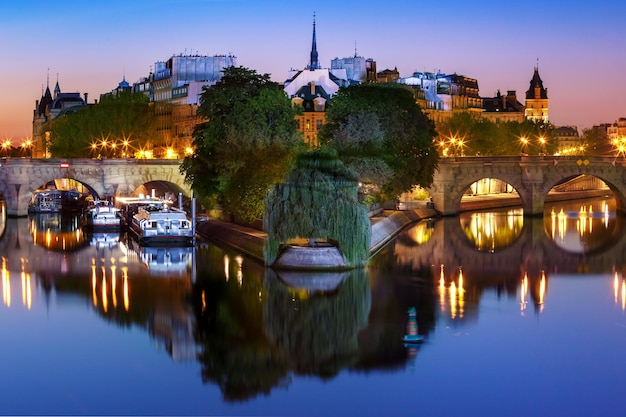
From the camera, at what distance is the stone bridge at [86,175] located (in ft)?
253

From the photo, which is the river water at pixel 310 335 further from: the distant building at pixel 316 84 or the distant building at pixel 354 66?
the distant building at pixel 354 66

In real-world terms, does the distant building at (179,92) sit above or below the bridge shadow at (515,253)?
above

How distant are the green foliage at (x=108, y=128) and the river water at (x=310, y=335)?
50169 millimetres

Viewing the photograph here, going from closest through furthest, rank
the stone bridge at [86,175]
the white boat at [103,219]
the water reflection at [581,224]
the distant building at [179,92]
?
the water reflection at [581,224], the white boat at [103,219], the stone bridge at [86,175], the distant building at [179,92]

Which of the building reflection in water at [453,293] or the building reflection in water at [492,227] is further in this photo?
the building reflection in water at [492,227]

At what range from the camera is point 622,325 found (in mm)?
35781

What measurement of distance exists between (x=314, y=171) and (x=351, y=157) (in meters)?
13.3

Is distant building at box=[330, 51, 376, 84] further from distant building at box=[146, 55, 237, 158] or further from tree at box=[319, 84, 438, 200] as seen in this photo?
tree at box=[319, 84, 438, 200]

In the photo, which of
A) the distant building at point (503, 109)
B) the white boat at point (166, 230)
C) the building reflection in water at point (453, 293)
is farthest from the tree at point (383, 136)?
the distant building at point (503, 109)

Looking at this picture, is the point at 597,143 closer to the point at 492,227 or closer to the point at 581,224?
the point at 581,224

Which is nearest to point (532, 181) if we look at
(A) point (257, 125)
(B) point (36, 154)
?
(A) point (257, 125)

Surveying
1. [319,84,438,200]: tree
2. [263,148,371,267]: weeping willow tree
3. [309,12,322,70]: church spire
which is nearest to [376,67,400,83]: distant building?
[309,12,322,70]: church spire

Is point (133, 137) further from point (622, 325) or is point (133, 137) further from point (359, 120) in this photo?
point (622, 325)

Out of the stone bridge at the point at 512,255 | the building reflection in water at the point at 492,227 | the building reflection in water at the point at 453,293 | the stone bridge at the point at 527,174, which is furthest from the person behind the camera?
the stone bridge at the point at 527,174
